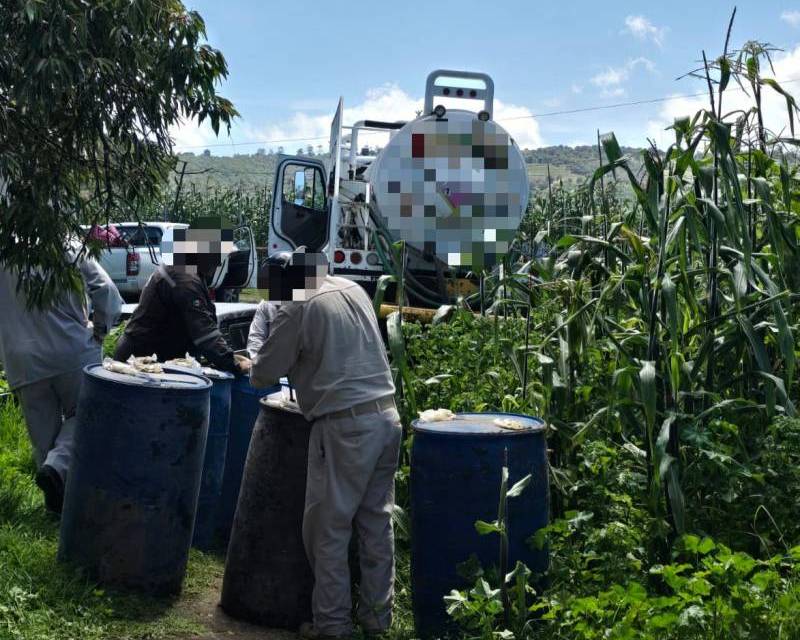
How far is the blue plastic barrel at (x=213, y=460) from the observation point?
594 cm

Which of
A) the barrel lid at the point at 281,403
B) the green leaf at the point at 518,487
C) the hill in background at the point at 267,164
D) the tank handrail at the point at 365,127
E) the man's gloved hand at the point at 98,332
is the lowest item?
the green leaf at the point at 518,487

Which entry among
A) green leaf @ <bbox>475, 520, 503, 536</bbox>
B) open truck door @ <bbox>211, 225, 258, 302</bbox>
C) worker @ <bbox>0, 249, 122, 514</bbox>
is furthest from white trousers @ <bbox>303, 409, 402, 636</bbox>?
open truck door @ <bbox>211, 225, 258, 302</bbox>

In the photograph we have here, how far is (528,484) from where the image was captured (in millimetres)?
4504

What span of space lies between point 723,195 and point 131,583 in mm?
3132

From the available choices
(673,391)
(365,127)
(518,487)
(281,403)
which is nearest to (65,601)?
(281,403)

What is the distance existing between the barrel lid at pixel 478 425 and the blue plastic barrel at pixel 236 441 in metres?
1.57

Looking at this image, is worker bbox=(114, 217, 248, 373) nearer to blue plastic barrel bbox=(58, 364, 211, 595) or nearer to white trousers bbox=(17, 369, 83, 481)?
white trousers bbox=(17, 369, 83, 481)

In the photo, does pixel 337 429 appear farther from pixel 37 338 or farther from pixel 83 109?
pixel 37 338

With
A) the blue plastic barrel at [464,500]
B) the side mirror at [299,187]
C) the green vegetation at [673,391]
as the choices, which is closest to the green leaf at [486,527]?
the green vegetation at [673,391]

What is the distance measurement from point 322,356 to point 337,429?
325 mm

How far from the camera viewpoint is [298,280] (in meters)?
4.93

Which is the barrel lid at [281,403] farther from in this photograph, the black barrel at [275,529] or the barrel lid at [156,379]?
the barrel lid at [156,379]

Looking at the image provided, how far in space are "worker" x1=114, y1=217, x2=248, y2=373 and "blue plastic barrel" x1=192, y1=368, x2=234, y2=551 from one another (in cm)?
13

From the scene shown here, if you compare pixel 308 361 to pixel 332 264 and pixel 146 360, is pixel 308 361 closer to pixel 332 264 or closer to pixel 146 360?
pixel 146 360
